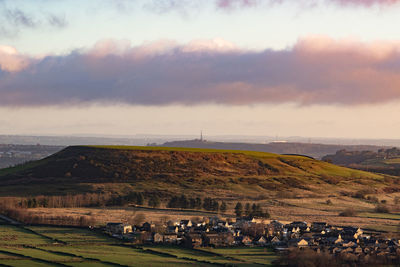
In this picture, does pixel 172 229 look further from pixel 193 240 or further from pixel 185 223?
pixel 193 240

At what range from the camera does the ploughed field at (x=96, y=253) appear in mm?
83750

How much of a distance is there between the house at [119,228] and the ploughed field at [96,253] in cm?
323

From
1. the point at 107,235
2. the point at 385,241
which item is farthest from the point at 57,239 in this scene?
the point at 385,241

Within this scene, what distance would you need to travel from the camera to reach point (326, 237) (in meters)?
111

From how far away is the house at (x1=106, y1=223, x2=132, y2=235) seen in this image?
365 feet

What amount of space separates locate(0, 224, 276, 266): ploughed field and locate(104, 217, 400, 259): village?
4206 mm

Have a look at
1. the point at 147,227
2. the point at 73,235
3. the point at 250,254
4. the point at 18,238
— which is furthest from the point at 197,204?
the point at 250,254

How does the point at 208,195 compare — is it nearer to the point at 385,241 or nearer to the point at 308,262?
the point at 385,241

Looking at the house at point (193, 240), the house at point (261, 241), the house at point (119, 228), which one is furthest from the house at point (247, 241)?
the house at point (119, 228)

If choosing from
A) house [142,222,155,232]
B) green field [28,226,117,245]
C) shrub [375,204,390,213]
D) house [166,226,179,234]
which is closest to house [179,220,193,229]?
house [166,226,179,234]

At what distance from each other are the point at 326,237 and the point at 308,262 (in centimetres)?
2595

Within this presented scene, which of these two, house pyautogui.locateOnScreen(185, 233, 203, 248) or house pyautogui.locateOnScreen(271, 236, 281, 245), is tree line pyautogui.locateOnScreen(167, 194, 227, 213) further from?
house pyautogui.locateOnScreen(185, 233, 203, 248)

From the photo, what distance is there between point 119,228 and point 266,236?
23620 millimetres

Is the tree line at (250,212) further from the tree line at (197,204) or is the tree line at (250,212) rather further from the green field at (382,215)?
the green field at (382,215)
